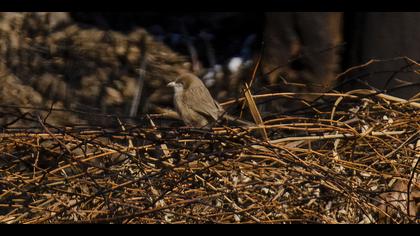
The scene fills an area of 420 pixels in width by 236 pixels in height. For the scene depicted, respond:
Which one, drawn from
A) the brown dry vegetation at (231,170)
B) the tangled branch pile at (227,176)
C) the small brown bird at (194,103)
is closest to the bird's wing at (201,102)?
the small brown bird at (194,103)

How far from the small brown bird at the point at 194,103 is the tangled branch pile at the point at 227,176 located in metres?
1.34

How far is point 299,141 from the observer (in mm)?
4488

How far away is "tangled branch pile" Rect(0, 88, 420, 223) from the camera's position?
389 centimetres

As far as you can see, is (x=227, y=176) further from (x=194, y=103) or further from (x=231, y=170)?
(x=194, y=103)

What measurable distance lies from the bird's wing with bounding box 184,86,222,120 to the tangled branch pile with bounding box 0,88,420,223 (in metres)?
1.32

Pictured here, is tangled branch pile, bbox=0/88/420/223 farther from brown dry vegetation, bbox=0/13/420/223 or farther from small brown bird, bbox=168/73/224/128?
small brown bird, bbox=168/73/224/128

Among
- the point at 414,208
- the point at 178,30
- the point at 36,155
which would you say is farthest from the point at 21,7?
the point at 414,208

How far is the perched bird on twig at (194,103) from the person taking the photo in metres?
5.97

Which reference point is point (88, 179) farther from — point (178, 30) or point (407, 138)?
point (178, 30)

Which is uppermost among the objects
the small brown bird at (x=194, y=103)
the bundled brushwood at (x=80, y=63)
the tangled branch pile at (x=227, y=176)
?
the tangled branch pile at (x=227, y=176)

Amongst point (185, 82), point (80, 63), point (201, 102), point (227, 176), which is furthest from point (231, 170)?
point (80, 63)

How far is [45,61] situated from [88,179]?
6.07 m

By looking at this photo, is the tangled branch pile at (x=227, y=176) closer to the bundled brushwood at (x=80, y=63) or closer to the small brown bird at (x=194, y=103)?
the small brown bird at (x=194, y=103)

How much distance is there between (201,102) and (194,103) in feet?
0.21
